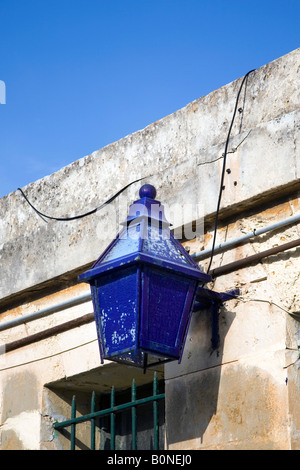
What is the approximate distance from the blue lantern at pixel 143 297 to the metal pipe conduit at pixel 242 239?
337 mm

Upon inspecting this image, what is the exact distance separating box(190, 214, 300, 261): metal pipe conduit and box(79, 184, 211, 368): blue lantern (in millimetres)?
337

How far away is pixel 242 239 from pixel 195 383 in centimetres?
70

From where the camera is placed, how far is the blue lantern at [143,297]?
11.7 feet

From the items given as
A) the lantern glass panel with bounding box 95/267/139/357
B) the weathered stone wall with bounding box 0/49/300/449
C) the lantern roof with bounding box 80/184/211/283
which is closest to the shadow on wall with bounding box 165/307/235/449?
the weathered stone wall with bounding box 0/49/300/449

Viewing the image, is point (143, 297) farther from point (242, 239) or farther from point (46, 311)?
point (46, 311)

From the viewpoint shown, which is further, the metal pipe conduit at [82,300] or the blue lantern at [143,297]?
the metal pipe conduit at [82,300]

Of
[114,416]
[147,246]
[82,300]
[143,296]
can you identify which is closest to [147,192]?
[147,246]

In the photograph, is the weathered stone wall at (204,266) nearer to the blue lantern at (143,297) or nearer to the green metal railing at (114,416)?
the green metal railing at (114,416)

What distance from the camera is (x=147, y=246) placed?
3725mm

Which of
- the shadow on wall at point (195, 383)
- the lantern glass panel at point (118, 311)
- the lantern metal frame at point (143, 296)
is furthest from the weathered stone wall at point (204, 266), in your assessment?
the lantern glass panel at point (118, 311)

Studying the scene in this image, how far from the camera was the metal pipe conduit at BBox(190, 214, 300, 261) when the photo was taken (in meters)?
3.90

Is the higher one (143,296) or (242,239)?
(242,239)

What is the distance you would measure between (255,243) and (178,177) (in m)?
0.63
